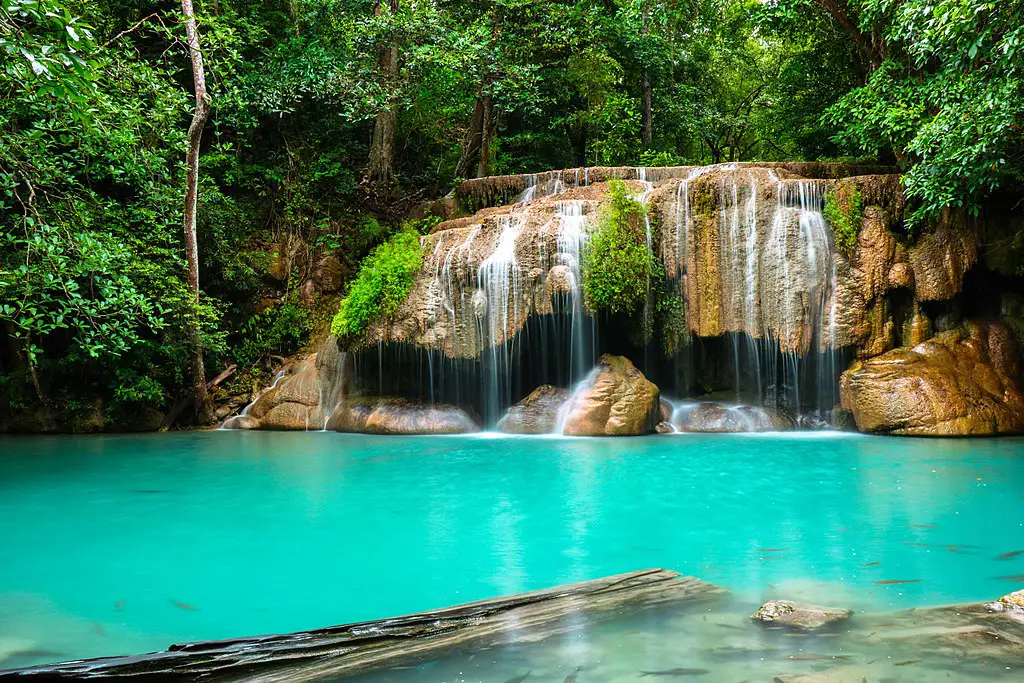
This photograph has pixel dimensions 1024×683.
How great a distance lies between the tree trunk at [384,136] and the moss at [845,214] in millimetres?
10728

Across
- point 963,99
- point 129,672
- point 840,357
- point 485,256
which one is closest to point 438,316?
point 485,256

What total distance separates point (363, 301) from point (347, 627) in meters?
9.72

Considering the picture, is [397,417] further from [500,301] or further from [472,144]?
[472,144]

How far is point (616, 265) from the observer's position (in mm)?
11398

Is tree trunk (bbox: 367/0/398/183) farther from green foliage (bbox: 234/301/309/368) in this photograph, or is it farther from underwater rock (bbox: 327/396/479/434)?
underwater rock (bbox: 327/396/479/434)

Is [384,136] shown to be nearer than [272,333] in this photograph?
No

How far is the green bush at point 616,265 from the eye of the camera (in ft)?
37.3

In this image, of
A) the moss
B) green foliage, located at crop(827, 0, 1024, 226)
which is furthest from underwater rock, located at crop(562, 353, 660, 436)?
green foliage, located at crop(827, 0, 1024, 226)

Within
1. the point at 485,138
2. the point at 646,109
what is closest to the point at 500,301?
the point at 485,138

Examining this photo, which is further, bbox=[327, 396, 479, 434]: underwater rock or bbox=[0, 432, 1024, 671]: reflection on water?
bbox=[327, 396, 479, 434]: underwater rock

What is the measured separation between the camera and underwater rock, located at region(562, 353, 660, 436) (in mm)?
10820

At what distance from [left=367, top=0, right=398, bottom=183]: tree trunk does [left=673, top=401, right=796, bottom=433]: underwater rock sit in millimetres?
10255

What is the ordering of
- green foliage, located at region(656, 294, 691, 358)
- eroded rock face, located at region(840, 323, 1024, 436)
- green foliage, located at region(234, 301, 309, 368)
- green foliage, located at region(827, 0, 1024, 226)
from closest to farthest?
green foliage, located at region(827, 0, 1024, 226) < eroded rock face, located at region(840, 323, 1024, 436) < green foliage, located at region(656, 294, 691, 358) < green foliage, located at region(234, 301, 309, 368)

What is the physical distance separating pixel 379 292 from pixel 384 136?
7530mm
